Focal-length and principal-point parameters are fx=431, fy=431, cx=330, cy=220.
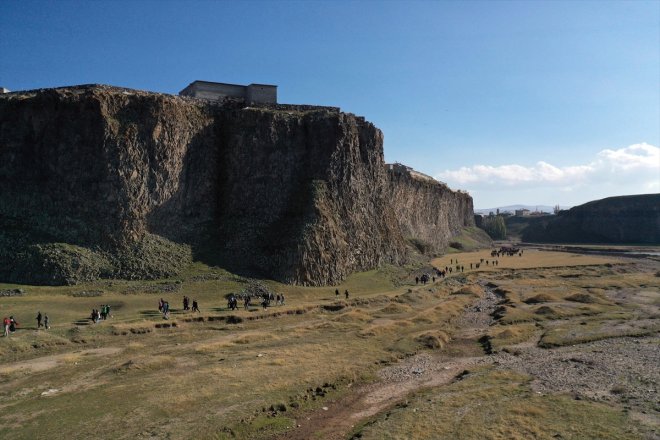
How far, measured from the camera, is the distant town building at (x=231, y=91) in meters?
70.8

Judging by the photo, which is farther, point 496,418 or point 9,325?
point 9,325

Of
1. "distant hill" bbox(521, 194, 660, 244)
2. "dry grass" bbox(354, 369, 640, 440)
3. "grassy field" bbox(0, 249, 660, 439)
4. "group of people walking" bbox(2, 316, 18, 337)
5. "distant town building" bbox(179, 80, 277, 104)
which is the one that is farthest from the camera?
"distant hill" bbox(521, 194, 660, 244)

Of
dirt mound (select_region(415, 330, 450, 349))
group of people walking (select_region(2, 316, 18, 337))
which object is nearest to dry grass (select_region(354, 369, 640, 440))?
dirt mound (select_region(415, 330, 450, 349))

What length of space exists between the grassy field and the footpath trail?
2.45 feet

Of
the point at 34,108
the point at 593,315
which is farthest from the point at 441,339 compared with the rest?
the point at 34,108

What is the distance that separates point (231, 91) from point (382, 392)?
59277 millimetres

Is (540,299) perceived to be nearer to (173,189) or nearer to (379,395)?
(379,395)

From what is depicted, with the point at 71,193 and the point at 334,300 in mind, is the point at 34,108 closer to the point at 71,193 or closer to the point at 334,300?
the point at 71,193

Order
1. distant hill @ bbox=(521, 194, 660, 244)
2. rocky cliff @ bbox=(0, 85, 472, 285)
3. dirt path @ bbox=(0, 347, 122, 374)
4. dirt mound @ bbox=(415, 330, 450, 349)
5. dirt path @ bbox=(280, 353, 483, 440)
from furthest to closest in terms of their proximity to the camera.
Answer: distant hill @ bbox=(521, 194, 660, 244) < rocky cliff @ bbox=(0, 85, 472, 285) < dirt mound @ bbox=(415, 330, 450, 349) < dirt path @ bbox=(0, 347, 122, 374) < dirt path @ bbox=(280, 353, 483, 440)

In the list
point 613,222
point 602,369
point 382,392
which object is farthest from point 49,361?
point 613,222

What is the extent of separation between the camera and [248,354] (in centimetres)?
3159

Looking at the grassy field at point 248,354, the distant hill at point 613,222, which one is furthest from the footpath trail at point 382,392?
the distant hill at point 613,222

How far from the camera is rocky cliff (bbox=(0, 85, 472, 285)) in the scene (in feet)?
165

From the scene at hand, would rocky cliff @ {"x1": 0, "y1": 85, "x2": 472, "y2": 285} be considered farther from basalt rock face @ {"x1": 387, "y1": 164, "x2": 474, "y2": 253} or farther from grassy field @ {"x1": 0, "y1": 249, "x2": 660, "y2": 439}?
basalt rock face @ {"x1": 387, "y1": 164, "x2": 474, "y2": 253}
